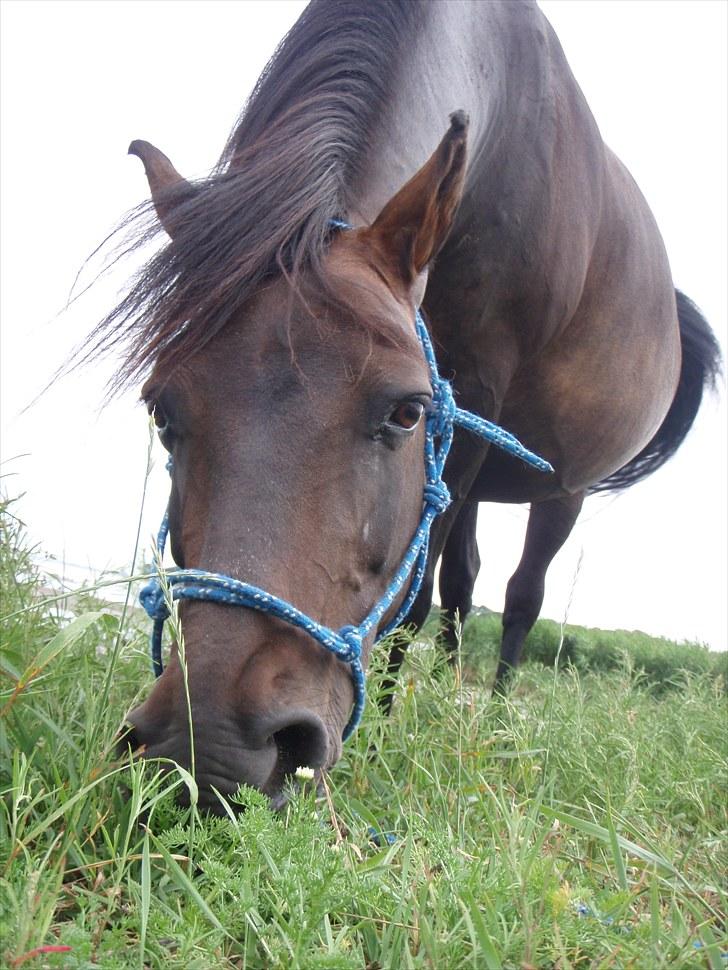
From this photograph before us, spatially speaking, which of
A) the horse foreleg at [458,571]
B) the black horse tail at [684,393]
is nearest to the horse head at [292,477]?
the horse foreleg at [458,571]

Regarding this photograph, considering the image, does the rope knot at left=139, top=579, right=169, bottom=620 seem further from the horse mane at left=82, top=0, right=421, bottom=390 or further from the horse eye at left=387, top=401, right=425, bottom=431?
the horse eye at left=387, top=401, right=425, bottom=431

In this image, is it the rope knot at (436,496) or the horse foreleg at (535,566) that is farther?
the horse foreleg at (535,566)

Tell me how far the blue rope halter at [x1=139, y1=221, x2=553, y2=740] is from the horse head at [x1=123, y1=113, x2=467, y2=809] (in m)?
0.02

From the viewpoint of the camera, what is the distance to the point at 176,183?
1.95 m

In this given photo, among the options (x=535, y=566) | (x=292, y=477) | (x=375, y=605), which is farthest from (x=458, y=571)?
(x=292, y=477)

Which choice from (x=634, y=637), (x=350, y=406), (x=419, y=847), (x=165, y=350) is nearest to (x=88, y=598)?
(x=165, y=350)

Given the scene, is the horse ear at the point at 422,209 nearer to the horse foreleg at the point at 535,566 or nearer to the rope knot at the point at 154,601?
the rope knot at the point at 154,601

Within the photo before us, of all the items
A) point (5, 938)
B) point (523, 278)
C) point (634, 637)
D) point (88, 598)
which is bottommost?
point (634, 637)

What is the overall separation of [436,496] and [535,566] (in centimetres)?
263

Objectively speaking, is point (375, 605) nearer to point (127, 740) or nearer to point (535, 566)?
point (127, 740)

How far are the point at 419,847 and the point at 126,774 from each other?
459 millimetres

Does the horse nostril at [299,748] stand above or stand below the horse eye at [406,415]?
below

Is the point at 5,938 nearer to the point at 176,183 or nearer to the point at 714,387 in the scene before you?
the point at 176,183

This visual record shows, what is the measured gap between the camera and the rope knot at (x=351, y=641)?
1548 mm
